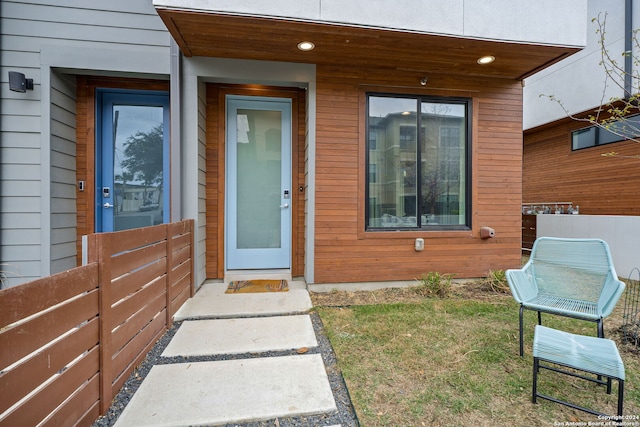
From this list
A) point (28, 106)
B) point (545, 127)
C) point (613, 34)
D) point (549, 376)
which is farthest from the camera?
point (545, 127)

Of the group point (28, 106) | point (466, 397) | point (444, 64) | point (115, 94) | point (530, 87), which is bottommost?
point (466, 397)

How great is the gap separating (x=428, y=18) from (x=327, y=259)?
2.85 m

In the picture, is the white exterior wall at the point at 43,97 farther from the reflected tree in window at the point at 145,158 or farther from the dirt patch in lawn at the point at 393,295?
the dirt patch in lawn at the point at 393,295

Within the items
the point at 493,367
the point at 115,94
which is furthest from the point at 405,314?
the point at 115,94

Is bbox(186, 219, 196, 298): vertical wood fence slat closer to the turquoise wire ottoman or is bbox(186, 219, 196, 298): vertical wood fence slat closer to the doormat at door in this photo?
the doormat at door

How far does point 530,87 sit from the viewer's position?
7.47 m

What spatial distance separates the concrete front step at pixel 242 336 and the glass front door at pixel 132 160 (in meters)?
1.78

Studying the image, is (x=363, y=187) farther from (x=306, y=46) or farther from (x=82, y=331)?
(x=82, y=331)

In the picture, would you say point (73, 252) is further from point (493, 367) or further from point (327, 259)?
point (493, 367)

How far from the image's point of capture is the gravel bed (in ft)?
4.90

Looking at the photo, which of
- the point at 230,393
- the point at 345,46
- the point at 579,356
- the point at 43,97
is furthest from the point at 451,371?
the point at 43,97

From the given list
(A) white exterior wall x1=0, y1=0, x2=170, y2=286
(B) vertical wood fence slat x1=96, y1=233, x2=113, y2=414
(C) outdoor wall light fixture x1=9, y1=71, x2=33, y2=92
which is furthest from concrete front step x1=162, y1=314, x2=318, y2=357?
(C) outdoor wall light fixture x1=9, y1=71, x2=33, y2=92

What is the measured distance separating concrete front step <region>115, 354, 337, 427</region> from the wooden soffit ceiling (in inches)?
116

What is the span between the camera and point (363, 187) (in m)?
3.68
